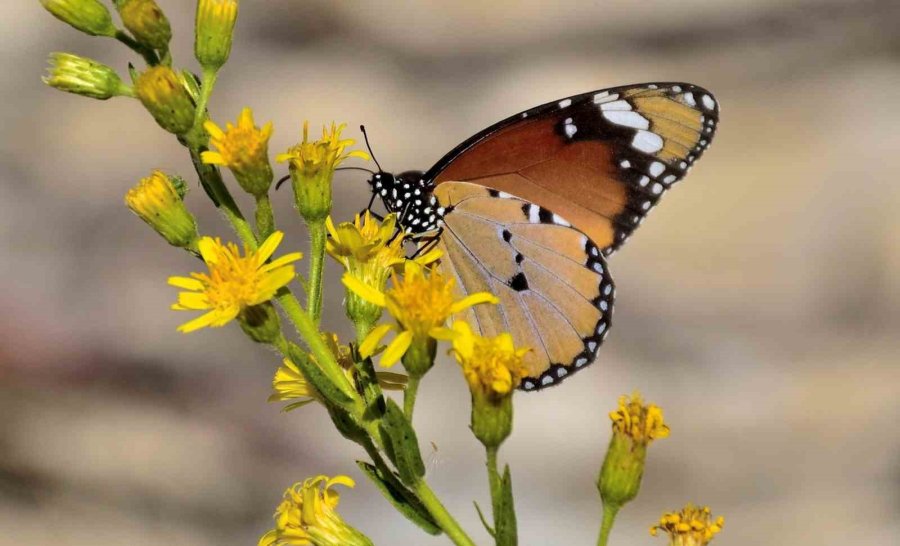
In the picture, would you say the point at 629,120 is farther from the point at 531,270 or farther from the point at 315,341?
the point at 315,341

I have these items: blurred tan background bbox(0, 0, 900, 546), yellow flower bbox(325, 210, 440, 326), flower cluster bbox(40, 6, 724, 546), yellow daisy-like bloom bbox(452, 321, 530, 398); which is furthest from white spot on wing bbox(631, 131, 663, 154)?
blurred tan background bbox(0, 0, 900, 546)

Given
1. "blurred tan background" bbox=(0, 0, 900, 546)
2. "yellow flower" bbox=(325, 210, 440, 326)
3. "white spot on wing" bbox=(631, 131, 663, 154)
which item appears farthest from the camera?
"blurred tan background" bbox=(0, 0, 900, 546)

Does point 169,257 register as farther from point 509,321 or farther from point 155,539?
point 509,321

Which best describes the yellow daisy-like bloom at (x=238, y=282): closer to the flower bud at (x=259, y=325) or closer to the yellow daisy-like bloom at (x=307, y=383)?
the flower bud at (x=259, y=325)

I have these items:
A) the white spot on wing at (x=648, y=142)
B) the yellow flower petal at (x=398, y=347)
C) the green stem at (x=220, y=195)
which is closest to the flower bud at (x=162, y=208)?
the green stem at (x=220, y=195)

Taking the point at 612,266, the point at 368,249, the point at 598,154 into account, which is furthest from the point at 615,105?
the point at 612,266

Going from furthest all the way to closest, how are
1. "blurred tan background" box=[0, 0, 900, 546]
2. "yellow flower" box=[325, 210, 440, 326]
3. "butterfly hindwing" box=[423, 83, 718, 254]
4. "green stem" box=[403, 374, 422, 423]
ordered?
"blurred tan background" box=[0, 0, 900, 546], "butterfly hindwing" box=[423, 83, 718, 254], "yellow flower" box=[325, 210, 440, 326], "green stem" box=[403, 374, 422, 423]

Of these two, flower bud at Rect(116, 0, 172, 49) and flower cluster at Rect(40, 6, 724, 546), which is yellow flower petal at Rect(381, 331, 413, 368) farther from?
flower bud at Rect(116, 0, 172, 49)
